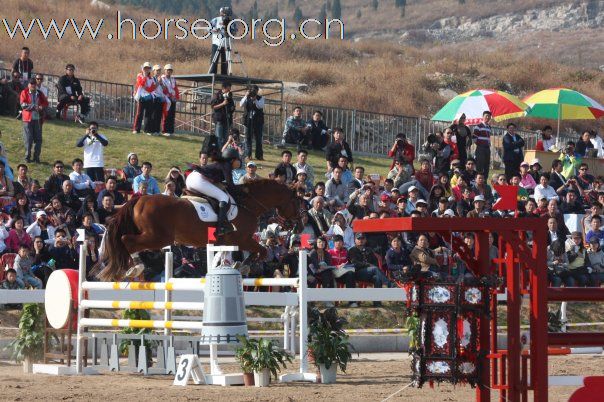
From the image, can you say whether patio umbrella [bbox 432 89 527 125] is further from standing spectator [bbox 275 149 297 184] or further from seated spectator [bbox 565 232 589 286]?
seated spectator [bbox 565 232 589 286]

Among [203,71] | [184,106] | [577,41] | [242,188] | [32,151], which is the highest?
[577,41]

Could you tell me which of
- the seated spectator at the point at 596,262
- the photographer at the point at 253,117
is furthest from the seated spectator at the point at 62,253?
the photographer at the point at 253,117

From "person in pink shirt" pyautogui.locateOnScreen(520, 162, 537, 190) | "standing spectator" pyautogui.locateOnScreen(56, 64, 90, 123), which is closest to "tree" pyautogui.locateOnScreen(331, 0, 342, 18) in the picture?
"standing spectator" pyautogui.locateOnScreen(56, 64, 90, 123)

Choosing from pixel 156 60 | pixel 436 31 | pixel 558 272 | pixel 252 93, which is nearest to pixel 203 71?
pixel 156 60

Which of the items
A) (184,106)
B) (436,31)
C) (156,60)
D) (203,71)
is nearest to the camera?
(184,106)

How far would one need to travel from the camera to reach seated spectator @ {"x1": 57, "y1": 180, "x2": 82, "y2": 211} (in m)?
18.2

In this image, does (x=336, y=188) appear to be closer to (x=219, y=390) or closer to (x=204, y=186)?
(x=204, y=186)

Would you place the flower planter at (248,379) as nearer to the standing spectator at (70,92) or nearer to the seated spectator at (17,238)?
the seated spectator at (17,238)

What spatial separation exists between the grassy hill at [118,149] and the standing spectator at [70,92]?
458 mm

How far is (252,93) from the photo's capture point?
2505 cm

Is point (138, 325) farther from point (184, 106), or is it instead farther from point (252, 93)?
point (184, 106)

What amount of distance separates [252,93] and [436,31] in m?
92.0

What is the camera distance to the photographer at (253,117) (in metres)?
25.1

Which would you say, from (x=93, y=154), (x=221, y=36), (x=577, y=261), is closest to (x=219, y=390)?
(x=577, y=261)
